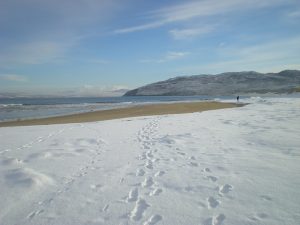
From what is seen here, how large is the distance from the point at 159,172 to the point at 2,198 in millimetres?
3165

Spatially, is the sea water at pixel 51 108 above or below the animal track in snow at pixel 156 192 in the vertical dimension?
below

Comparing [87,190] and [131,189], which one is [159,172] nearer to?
[131,189]

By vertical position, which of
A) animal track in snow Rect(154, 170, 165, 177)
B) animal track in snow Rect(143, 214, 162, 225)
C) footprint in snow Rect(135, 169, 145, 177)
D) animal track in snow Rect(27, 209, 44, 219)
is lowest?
animal track in snow Rect(27, 209, 44, 219)

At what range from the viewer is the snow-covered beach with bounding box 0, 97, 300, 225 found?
3.95 m

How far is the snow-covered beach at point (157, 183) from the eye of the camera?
13.0 feet

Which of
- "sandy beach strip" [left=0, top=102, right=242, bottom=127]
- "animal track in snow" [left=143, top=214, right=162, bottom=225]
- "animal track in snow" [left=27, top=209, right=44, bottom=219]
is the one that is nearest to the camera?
"animal track in snow" [left=143, top=214, right=162, bottom=225]

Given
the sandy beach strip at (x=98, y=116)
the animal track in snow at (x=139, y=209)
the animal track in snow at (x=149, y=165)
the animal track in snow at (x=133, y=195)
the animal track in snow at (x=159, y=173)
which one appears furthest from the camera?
the sandy beach strip at (x=98, y=116)

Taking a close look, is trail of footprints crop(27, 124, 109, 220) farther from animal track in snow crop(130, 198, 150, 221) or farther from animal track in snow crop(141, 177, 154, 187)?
animal track in snow crop(141, 177, 154, 187)

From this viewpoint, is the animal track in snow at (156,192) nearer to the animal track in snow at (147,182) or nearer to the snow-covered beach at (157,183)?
the snow-covered beach at (157,183)

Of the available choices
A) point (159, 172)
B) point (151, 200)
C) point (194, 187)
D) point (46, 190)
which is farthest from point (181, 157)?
point (46, 190)

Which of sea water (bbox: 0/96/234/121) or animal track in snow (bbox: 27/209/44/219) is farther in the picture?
sea water (bbox: 0/96/234/121)

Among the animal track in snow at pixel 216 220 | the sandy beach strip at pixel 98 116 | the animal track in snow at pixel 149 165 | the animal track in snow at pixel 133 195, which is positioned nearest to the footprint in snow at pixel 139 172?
the animal track in snow at pixel 149 165

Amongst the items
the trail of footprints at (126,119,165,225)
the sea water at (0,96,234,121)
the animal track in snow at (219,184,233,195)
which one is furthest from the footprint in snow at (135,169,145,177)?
the sea water at (0,96,234,121)

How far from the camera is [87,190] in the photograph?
5055 millimetres
